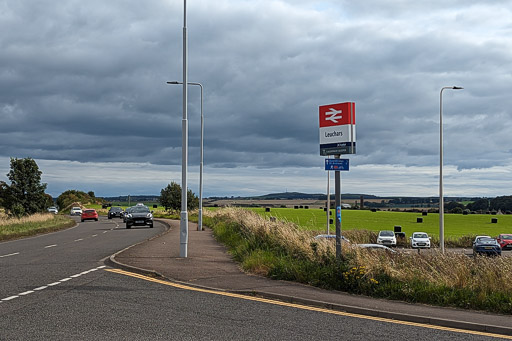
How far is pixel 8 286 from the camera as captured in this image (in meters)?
12.1

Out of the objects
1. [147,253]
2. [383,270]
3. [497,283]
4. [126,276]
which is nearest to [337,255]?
[383,270]

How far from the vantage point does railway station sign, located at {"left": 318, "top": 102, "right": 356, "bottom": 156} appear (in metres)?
12.3

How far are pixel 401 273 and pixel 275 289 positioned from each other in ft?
8.62

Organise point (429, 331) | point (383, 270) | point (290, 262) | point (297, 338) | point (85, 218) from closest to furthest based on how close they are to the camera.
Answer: point (297, 338)
point (429, 331)
point (383, 270)
point (290, 262)
point (85, 218)

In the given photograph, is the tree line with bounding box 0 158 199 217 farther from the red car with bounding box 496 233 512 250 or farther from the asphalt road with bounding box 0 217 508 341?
the asphalt road with bounding box 0 217 508 341

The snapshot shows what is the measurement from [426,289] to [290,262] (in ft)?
13.2

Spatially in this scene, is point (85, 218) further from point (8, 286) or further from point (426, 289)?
point (426, 289)

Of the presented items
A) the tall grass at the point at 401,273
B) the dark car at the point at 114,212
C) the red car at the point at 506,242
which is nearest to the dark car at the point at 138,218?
the dark car at the point at 114,212

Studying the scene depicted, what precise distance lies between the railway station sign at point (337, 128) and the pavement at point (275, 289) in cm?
323

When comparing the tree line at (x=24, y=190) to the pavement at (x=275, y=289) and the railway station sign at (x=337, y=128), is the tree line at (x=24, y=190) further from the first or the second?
the railway station sign at (x=337, y=128)

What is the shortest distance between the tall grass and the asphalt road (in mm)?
1957

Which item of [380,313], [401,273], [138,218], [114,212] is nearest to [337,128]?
[401,273]

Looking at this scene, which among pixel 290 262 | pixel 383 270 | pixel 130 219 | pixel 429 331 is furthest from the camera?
pixel 130 219

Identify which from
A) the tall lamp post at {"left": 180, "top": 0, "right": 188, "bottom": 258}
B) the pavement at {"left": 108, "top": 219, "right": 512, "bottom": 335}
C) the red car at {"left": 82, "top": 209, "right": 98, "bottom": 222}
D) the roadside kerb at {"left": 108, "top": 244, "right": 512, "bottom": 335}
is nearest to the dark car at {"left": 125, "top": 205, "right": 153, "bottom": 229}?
the red car at {"left": 82, "top": 209, "right": 98, "bottom": 222}
